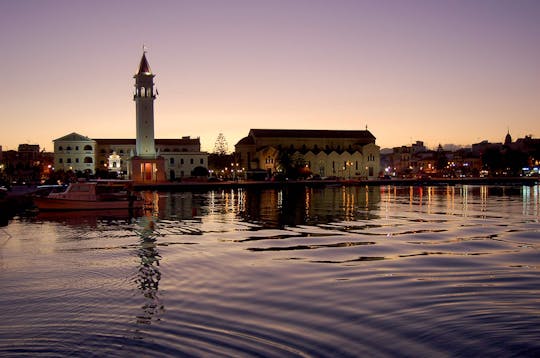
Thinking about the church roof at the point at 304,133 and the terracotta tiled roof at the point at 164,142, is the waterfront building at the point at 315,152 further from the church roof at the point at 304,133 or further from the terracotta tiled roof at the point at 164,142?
the terracotta tiled roof at the point at 164,142

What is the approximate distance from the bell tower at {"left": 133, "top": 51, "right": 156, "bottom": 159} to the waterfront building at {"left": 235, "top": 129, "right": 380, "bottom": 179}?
83.0 ft

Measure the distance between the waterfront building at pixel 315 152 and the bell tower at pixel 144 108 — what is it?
25309 millimetres

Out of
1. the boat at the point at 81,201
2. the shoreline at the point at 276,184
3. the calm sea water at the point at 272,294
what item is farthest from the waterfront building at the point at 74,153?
the calm sea water at the point at 272,294

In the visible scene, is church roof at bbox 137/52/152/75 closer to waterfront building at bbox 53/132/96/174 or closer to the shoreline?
the shoreline

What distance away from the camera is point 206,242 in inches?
845

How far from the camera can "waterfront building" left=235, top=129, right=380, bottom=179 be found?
110562 mm

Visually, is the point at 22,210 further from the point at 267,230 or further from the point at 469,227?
the point at 469,227

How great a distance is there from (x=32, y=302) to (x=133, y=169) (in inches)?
3109

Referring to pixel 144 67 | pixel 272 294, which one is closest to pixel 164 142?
pixel 144 67

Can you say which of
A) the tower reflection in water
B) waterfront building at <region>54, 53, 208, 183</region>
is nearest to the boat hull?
the tower reflection in water

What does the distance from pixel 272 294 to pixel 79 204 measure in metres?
28.9

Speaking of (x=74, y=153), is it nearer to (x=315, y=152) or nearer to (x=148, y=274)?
(x=315, y=152)

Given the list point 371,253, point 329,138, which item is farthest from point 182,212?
point 329,138

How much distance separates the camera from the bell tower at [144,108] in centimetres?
8912
